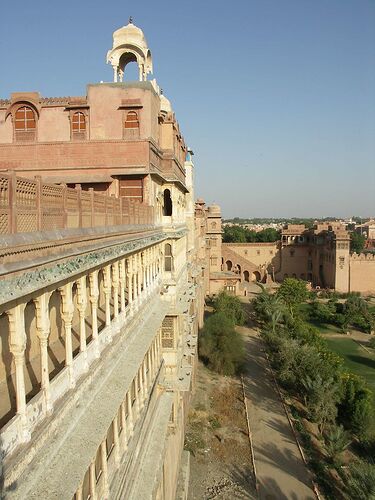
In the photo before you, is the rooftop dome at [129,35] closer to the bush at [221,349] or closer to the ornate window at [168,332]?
the ornate window at [168,332]

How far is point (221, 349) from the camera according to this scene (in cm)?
2920

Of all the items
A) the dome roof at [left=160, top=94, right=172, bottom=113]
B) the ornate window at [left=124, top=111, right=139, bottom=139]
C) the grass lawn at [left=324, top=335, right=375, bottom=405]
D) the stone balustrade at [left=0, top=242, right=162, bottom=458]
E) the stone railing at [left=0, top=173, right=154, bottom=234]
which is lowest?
the grass lawn at [left=324, top=335, right=375, bottom=405]

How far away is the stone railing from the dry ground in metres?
13.9

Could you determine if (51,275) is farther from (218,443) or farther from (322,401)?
(322,401)

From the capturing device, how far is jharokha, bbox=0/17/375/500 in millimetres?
4066

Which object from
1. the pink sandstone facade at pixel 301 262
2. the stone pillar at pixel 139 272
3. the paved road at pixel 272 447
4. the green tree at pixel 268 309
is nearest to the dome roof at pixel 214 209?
the pink sandstone facade at pixel 301 262

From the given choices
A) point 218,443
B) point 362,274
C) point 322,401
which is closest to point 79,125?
point 218,443

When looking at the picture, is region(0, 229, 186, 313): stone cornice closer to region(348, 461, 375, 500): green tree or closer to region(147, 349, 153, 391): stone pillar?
region(147, 349, 153, 391): stone pillar

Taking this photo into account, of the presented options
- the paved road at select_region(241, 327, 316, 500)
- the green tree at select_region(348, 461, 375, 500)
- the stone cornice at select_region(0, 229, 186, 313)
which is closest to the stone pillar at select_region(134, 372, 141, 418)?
the stone cornice at select_region(0, 229, 186, 313)

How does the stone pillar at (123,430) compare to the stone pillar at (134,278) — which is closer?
the stone pillar at (123,430)

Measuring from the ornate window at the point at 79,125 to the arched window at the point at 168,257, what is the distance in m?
4.53

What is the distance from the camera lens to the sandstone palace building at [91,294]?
160 inches

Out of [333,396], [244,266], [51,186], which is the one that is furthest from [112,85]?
[244,266]

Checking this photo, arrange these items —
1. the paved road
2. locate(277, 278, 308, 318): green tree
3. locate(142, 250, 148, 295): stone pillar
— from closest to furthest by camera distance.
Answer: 1. locate(142, 250, 148, 295): stone pillar
2. the paved road
3. locate(277, 278, 308, 318): green tree
